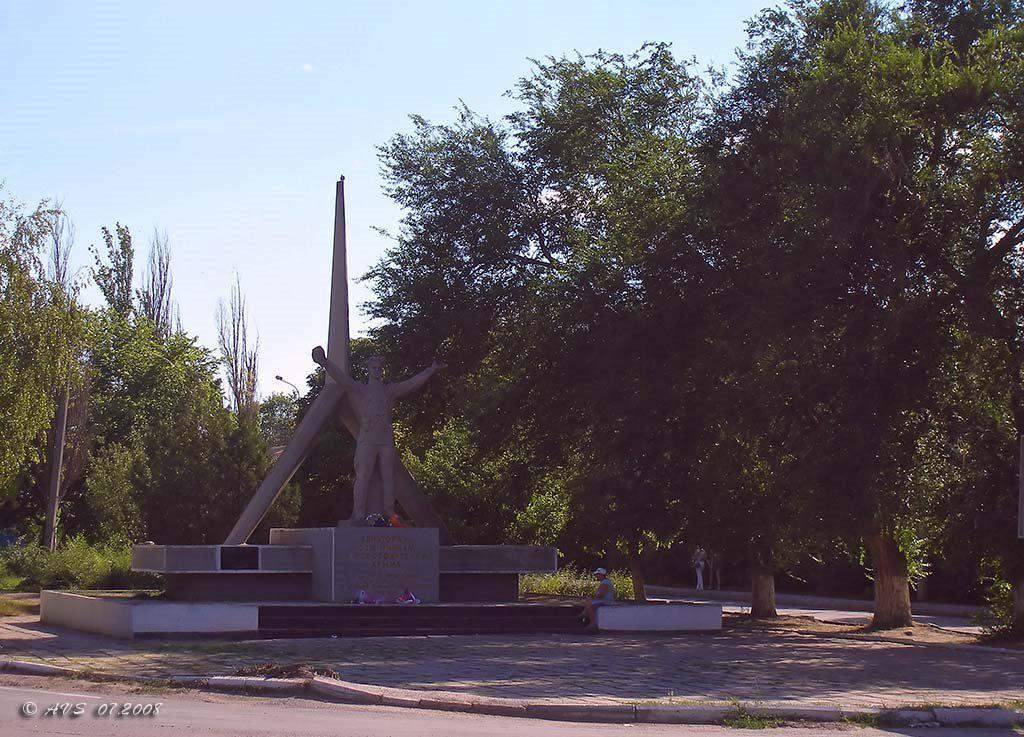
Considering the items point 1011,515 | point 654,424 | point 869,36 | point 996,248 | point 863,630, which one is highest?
point 869,36

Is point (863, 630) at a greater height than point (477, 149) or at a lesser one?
lesser

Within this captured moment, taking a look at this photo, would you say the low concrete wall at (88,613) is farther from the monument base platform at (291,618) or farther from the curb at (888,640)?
the curb at (888,640)

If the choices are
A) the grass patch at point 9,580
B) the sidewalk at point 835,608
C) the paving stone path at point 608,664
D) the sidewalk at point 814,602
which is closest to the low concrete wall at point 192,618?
the paving stone path at point 608,664

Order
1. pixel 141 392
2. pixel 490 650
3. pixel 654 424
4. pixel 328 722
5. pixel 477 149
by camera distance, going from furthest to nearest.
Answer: pixel 141 392
pixel 477 149
pixel 654 424
pixel 490 650
pixel 328 722

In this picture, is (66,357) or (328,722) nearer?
(328,722)

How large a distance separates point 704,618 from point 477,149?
Result: 1462 cm

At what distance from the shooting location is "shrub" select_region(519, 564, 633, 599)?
35.4m

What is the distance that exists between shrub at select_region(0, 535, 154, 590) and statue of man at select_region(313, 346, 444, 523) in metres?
8.99

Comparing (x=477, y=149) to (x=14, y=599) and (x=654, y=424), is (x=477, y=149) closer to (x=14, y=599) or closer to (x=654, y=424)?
(x=654, y=424)

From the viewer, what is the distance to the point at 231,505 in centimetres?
3381

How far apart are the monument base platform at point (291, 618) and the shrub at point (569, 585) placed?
12.0 metres

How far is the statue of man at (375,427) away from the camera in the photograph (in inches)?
1005

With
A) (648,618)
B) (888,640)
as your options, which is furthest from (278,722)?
(888,640)

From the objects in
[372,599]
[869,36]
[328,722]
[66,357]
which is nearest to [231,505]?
[66,357]
